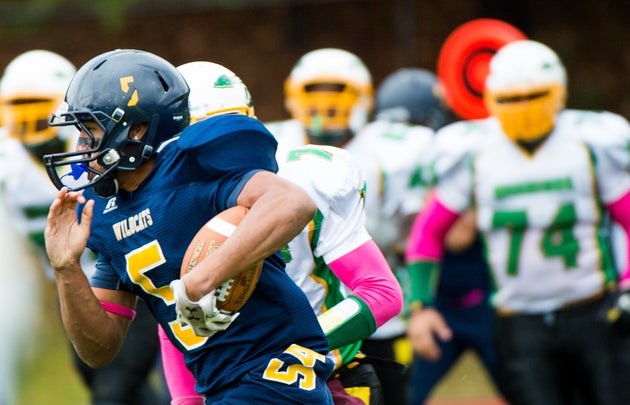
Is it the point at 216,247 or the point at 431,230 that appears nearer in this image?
the point at 216,247

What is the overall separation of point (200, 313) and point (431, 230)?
3646mm

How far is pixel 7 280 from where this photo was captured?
378 inches

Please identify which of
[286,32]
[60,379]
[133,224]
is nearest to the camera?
[133,224]

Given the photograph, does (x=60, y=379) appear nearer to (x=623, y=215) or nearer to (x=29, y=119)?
(x=29, y=119)

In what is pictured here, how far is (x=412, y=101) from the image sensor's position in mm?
8648

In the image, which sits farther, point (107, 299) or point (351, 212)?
point (351, 212)

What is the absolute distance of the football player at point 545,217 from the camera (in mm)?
6195

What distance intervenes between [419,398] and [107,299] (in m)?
3.86

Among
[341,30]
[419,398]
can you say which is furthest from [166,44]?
[419,398]

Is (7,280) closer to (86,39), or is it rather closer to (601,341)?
(601,341)

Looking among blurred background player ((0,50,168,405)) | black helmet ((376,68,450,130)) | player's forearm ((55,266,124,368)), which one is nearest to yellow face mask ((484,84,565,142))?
black helmet ((376,68,450,130))

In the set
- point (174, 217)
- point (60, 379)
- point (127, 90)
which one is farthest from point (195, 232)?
point (60, 379)

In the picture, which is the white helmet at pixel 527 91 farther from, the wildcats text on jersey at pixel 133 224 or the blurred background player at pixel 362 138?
the wildcats text on jersey at pixel 133 224

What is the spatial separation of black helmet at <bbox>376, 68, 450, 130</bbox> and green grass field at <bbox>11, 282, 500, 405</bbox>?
7.34ft
